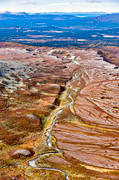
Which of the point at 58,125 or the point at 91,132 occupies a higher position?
the point at 58,125

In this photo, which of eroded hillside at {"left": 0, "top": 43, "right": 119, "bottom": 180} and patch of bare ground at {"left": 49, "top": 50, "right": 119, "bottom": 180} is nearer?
eroded hillside at {"left": 0, "top": 43, "right": 119, "bottom": 180}

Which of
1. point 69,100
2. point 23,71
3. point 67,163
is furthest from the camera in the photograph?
point 23,71

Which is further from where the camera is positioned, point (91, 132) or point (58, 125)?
point (58, 125)

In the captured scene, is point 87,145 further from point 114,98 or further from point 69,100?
point 114,98

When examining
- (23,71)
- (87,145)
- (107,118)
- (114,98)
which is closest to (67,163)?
(87,145)

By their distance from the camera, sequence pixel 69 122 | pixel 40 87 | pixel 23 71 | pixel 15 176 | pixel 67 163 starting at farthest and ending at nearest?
pixel 23 71 < pixel 40 87 < pixel 69 122 < pixel 67 163 < pixel 15 176

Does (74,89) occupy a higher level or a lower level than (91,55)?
lower

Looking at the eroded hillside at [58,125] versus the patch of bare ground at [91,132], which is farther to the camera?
the patch of bare ground at [91,132]

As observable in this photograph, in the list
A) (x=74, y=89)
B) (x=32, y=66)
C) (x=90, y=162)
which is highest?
(x=32, y=66)

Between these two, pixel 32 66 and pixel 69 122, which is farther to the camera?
pixel 32 66

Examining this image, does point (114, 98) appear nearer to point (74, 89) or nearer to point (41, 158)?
point (74, 89)

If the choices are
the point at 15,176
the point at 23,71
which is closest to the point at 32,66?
the point at 23,71
